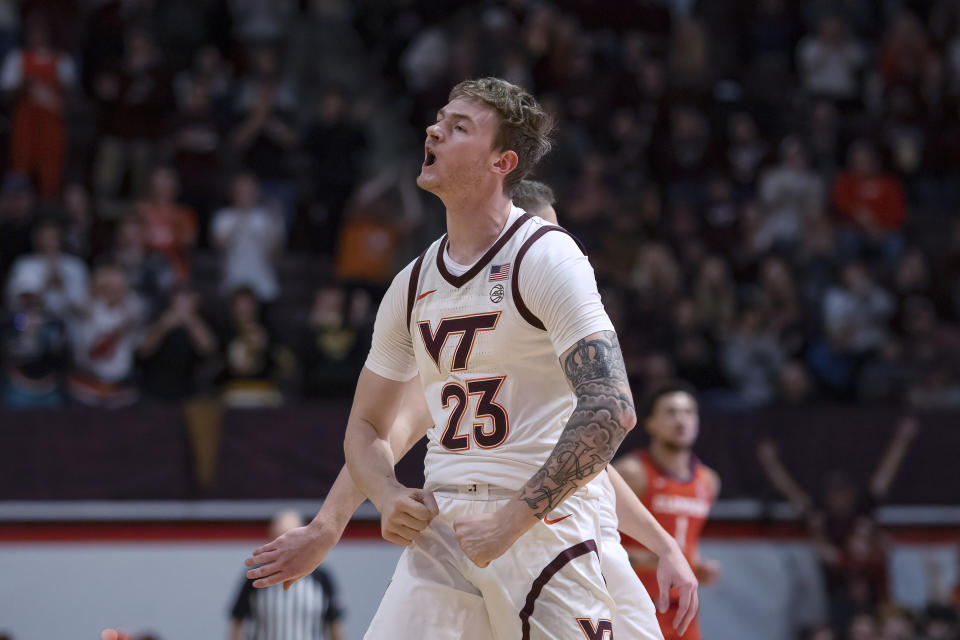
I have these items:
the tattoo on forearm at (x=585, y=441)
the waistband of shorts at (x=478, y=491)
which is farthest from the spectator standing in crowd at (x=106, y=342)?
the tattoo on forearm at (x=585, y=441)

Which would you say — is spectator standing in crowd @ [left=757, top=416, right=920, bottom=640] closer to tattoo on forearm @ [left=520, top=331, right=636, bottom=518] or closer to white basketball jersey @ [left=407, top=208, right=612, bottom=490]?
white basketball jersey @ [left=407, top=208, right=612, bottom=490]

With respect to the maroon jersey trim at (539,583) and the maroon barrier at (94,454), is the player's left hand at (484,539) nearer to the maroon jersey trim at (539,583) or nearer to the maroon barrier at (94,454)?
the maroon jersey trim at (539,583)

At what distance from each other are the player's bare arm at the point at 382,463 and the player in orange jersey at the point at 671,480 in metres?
3.26

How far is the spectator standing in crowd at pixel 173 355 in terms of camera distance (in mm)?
11211

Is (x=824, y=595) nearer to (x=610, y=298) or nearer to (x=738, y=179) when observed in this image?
(x=610, y=298)

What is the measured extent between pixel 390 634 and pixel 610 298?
27.6 feet

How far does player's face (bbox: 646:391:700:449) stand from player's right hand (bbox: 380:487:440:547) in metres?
4.01

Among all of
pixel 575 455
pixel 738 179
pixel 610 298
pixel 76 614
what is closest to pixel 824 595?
pixel 610 298

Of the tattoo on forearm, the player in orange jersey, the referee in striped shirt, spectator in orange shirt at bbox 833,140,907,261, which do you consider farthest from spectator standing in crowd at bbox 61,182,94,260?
the tattoo on forearm

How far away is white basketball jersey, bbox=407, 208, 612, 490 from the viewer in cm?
412

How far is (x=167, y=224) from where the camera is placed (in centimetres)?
1271

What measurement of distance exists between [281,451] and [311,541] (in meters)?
6.66

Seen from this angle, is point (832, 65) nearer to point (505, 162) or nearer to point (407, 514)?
point (505, 162)

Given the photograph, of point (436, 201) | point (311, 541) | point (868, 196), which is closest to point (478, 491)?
point (311, 541)
